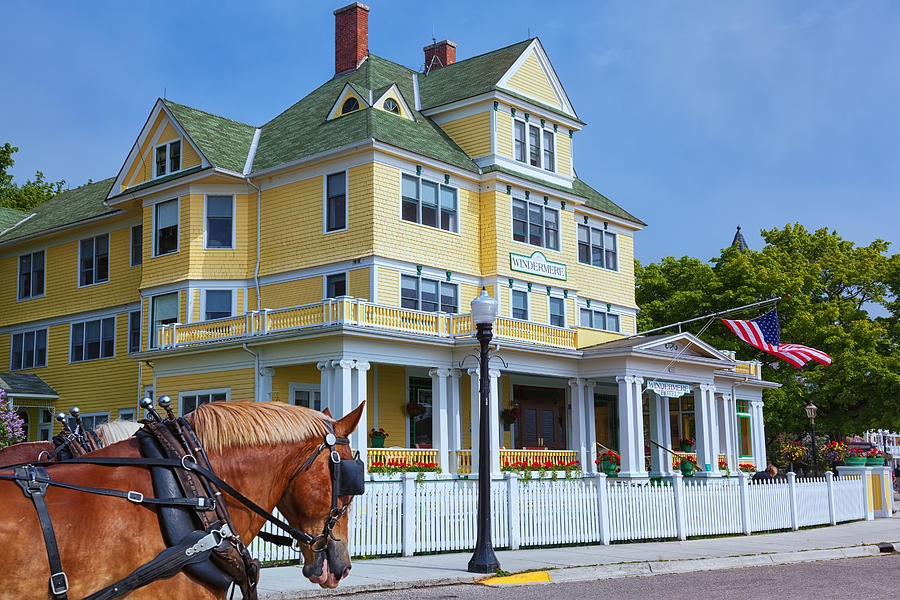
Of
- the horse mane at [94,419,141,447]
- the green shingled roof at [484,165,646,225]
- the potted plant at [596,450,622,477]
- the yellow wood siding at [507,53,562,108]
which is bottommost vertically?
the potted plant at [596,450,622,477]

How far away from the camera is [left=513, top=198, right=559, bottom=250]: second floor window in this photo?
3136 cm

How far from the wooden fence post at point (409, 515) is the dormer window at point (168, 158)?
56.8 feet

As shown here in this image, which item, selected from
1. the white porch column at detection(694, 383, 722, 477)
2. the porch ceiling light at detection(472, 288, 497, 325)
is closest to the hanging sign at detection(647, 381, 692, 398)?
the white porch column at detection(694, 383, 722, 477)

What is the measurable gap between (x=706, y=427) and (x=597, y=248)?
7.87 meters

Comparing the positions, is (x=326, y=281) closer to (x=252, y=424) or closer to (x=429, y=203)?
(x=429, y=203)

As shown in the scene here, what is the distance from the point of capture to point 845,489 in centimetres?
2602

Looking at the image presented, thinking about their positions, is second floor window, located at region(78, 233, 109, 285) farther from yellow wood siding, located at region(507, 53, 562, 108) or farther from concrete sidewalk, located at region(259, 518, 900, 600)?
concrete sidewalk, located at region(259, 518, 900, 600)

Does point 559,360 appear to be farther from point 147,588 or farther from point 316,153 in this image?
point 147,588

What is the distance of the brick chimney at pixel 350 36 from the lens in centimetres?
3456

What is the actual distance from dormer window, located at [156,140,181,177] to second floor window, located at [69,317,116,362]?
5.97 m

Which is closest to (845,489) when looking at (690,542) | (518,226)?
(690,542)

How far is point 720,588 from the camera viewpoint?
43.9 feet

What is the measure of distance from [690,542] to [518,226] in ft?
45.8

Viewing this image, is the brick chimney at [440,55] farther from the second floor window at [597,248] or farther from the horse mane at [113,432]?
the horse mane at [113,432]
